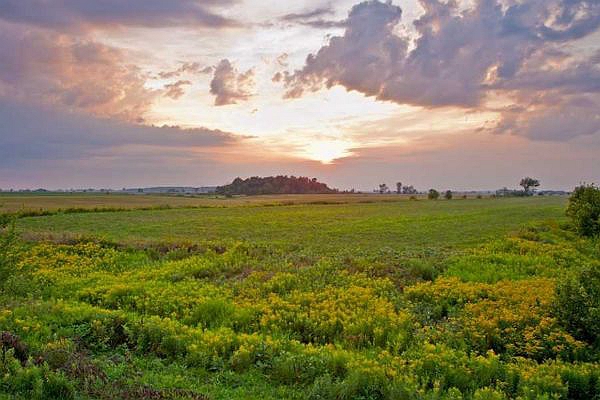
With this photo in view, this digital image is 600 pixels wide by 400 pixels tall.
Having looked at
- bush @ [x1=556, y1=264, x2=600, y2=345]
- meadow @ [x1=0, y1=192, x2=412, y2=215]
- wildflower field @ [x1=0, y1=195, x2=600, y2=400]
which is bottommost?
wildflower field @ [x1=0, y1=195, x2=600, y2=400]

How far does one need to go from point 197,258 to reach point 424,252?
35.6ft

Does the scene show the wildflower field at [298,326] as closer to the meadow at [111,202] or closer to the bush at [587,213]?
the bush at [587,213]

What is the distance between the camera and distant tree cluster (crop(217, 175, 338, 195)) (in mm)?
176125

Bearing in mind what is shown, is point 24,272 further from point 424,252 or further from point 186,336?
point 424,252

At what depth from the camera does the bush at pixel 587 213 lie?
2970cm

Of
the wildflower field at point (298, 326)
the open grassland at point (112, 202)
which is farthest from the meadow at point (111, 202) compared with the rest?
the wildflower field at point (298, 326)

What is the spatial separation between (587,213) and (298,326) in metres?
25.8

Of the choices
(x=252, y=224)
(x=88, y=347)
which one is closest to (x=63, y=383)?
(x=88, y=347)

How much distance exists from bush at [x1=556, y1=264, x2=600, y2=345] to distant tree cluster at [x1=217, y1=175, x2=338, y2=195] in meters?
160

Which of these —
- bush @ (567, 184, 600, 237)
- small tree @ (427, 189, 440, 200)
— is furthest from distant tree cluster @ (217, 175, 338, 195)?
bush @ (567, 184, 600, 237)

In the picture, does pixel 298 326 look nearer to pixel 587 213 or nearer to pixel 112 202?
pixel 587 213

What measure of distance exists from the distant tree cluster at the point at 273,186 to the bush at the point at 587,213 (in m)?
143

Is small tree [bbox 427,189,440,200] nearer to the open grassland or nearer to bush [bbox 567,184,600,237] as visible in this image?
the open grassland

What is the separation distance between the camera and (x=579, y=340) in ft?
35.1
